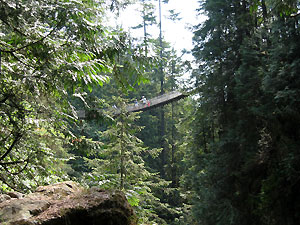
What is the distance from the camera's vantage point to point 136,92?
5027mm

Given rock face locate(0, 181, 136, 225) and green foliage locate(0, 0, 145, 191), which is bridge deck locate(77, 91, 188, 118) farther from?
rock face locate(0, 181, 136, 225)

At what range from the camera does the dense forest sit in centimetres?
229

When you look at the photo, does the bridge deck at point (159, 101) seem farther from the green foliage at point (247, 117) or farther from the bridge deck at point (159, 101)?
the green foliage at point (247, 117)

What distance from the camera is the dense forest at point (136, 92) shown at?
7.50ft

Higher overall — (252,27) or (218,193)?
(252,27)

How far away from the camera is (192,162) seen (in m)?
9.34

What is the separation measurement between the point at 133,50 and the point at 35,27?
1.05m

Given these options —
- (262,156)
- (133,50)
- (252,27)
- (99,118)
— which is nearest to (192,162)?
(262,156)

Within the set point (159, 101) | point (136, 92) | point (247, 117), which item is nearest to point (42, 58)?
point (136, 92)

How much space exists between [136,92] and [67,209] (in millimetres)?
3355

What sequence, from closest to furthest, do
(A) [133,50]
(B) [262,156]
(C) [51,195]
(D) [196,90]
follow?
(C) [51,195], (A) [133,50], (B) [262,156], (D) [196,90]

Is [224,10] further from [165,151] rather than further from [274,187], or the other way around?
[165,151]

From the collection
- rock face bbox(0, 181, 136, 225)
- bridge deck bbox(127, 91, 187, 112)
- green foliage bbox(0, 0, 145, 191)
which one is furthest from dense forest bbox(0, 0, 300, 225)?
bridge deck bbox(127, 91, 187, 112)

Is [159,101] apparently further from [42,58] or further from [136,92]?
[42,58]
